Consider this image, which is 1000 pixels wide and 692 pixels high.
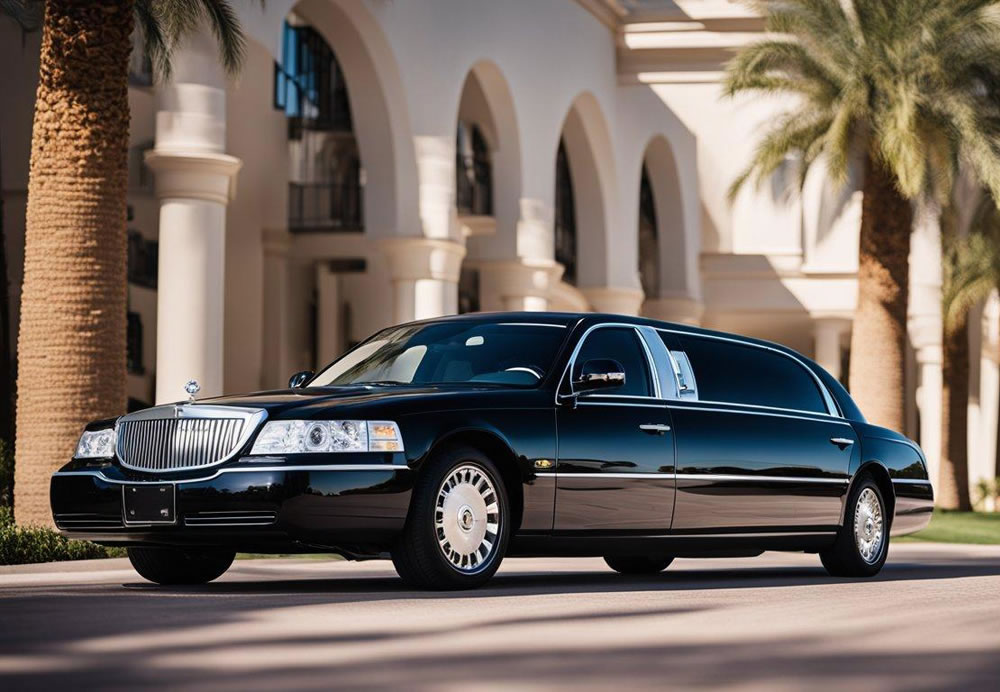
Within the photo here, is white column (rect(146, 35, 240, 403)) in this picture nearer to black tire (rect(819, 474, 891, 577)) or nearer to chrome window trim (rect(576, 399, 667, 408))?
black tire (rect(819, 474, 891, 577))

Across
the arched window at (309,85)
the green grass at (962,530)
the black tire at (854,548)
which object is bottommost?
the green grass at (962,530)

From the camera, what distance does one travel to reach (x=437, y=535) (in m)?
9.09

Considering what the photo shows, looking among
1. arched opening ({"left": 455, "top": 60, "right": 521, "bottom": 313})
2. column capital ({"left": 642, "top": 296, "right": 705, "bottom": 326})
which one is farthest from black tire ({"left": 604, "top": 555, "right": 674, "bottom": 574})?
column capital ({"left": 642, "top": 296, "right": 705, "bottom": 326})

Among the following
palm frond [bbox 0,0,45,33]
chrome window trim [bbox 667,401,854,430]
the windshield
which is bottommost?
chrome window trim [bbox 667,401,854,430]

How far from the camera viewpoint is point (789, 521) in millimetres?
11500

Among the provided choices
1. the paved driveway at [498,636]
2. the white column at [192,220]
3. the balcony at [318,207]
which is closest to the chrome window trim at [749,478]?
the paved driveway at [498,636]

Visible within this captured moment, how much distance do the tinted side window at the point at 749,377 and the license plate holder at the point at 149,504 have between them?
3.62 m

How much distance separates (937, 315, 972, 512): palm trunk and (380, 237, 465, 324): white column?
13827 millimetres

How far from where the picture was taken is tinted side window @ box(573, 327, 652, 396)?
10.5 m

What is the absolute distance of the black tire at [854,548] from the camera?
12.1 metres

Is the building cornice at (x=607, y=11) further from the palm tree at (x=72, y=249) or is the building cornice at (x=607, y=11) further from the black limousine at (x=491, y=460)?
the black limousine at (x=491, y=460)

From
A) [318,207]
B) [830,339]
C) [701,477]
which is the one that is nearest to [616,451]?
[701,477]

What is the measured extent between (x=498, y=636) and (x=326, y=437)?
229 cm

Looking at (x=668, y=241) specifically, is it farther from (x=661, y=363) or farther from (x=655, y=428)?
(x=655, y=428)
